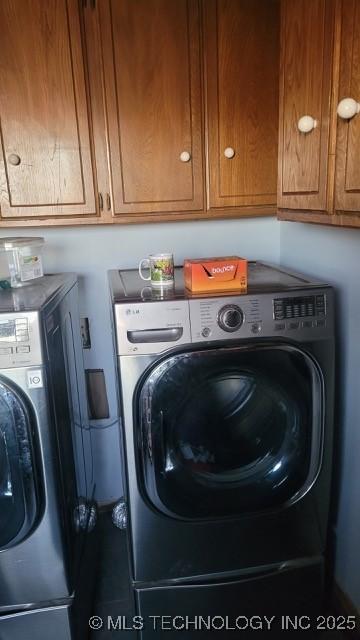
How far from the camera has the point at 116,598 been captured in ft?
5.69

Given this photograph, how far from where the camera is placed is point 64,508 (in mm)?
1300

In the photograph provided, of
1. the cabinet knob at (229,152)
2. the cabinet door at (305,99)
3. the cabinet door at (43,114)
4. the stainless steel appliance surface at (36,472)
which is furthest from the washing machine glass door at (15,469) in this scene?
the cabinet knob at (229,152)

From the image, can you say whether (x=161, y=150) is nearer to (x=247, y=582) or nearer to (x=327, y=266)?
(x=327, y=266)

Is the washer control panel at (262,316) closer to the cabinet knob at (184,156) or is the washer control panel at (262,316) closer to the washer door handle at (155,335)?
the washer door handle at (155,335)

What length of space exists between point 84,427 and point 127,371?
667 millimetres

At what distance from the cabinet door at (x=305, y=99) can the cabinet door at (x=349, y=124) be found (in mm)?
52

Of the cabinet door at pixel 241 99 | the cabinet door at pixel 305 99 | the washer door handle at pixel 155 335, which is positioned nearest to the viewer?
the cabinet door at pixel 305 99

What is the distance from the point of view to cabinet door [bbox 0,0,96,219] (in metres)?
1.43

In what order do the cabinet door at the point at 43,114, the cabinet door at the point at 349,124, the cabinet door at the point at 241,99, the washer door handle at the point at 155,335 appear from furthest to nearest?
the cabinet door at the point at 241,99
the cabinet door at the point at 43,114
the washer door handle at the point at 155,335
the cabinet door at the point at 349,124

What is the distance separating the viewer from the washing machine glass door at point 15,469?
1.16m

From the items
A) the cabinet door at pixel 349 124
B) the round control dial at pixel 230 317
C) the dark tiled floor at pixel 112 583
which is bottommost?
the dark tiled floor at pixel 112 583

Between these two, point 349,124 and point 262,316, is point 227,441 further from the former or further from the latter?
point 349,124

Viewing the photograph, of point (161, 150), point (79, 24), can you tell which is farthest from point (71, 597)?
point (79, 24)

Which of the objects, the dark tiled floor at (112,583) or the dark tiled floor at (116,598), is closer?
the dark tiled floor at (116,598)
